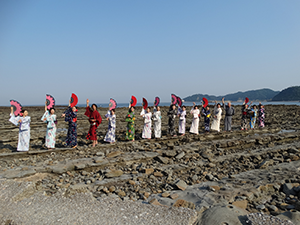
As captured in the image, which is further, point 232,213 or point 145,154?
point 145,154

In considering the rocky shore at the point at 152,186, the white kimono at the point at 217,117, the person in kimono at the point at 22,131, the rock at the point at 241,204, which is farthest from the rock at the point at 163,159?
the white kimono at the point at 217,117

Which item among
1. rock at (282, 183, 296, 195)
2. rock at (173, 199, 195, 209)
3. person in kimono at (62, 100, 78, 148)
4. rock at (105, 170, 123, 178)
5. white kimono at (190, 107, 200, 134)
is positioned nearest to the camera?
rock at (173, 199, 195, 209)

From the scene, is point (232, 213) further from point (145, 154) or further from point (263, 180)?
point (145, 154)

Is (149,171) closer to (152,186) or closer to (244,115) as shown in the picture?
(152,186)

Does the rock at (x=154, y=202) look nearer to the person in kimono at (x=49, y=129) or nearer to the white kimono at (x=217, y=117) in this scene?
the person in kimono at (x=49, y=129)

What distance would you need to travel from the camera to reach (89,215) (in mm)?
4066

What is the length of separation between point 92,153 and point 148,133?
13.2 ft

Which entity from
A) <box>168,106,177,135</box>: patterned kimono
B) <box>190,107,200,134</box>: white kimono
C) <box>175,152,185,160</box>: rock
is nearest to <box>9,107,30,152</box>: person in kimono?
<box>175,152,185,160</box>: rock

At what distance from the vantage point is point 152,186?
593cm

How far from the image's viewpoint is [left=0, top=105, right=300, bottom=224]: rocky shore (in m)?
4.09

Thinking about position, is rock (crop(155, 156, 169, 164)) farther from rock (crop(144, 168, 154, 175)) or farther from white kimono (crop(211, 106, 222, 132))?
white kimono (crop(211, 106, 222, 132))

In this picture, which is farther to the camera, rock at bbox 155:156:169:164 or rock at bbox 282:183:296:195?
rock at bbox 155:156:169:164

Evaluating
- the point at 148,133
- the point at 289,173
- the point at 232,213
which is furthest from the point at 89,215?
the point at 148,133

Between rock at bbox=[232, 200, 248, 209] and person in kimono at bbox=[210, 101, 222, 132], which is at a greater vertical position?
person in kimono at bbox=[210, 101, 222, 132]
